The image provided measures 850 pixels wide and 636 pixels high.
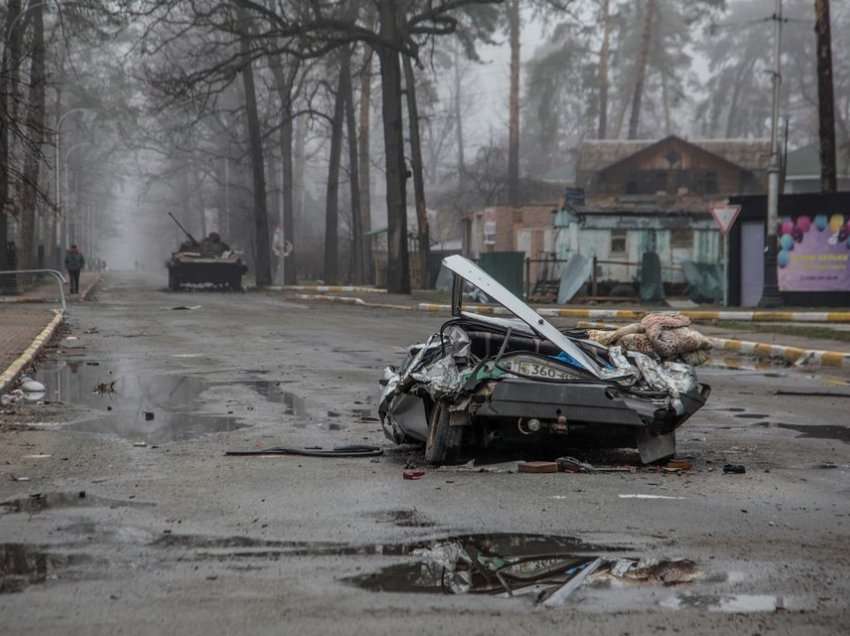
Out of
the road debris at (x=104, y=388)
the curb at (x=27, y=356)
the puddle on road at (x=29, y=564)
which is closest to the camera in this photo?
the puddle on road at (x=29, y=564)

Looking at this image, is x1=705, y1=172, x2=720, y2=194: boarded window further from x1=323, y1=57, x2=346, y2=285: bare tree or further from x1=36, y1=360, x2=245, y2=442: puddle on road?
x1=36, y1=360, x2=245, y2=442: puddle on road

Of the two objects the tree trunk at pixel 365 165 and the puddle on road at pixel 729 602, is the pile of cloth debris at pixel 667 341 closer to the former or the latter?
the puddle on road at pixel 729 602

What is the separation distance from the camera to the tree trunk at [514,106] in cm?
5269

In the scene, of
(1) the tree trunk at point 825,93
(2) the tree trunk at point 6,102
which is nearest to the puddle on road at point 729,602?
(2) the tree trunk at point 6,102

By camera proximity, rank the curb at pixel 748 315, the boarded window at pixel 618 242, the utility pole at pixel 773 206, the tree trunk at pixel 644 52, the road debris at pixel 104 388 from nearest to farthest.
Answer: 1. the road debris at pixel 104 388
2. the curb at pixel 748 315
3. the utility pole at pixel 773 206
4. the boarded window at pixel 618 242
5. the tree trunk at pixel 644 52

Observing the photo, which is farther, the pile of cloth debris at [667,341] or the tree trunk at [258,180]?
the tree trunk at [258,180]

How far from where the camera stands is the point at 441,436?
7637mm

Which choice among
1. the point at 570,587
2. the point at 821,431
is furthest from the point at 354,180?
the point at 570,587

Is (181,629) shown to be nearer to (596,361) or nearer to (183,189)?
(596,361)

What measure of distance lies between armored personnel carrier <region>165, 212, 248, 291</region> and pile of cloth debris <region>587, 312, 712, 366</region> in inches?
1478

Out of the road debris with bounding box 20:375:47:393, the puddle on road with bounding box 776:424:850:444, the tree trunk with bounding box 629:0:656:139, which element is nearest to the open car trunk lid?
the puddle on road with bounding box 776:424:850:444

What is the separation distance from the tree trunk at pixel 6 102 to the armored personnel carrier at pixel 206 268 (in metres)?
9.99

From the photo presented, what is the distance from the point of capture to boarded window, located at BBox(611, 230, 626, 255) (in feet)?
122

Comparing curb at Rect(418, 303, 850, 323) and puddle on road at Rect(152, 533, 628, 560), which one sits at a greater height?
curb at Rect(418, 303, 850, 323)
